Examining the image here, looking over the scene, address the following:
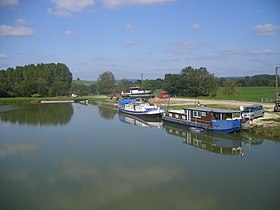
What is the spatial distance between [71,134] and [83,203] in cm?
1540

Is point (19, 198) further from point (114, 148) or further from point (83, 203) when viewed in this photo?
point (114, 148)

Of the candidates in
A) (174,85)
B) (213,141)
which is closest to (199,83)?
(174,85)

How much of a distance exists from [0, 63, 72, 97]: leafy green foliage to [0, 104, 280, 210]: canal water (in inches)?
2139

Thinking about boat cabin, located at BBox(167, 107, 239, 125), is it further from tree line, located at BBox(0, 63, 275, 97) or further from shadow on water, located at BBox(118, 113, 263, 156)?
tree line, located at BBox(0, 63, 275, 97)

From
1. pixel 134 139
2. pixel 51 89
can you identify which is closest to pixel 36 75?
pixel 51 89

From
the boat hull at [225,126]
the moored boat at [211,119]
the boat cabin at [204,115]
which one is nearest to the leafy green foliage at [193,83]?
the moored boat at [211,119]

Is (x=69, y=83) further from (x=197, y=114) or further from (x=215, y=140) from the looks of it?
(x=215, y=140)

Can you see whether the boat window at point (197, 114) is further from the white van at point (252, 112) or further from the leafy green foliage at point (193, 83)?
the leafy green foliage at point (193, 83)

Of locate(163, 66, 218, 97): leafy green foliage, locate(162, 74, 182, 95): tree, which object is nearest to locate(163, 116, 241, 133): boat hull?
locate(163, 66, 218, 97): leafy green foliage

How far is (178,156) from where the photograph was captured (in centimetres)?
1772

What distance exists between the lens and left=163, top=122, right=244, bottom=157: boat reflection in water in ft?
62.3

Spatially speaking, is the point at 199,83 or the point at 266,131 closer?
the point at 266,131

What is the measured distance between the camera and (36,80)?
79.2 metres

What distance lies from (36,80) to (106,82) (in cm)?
1949
